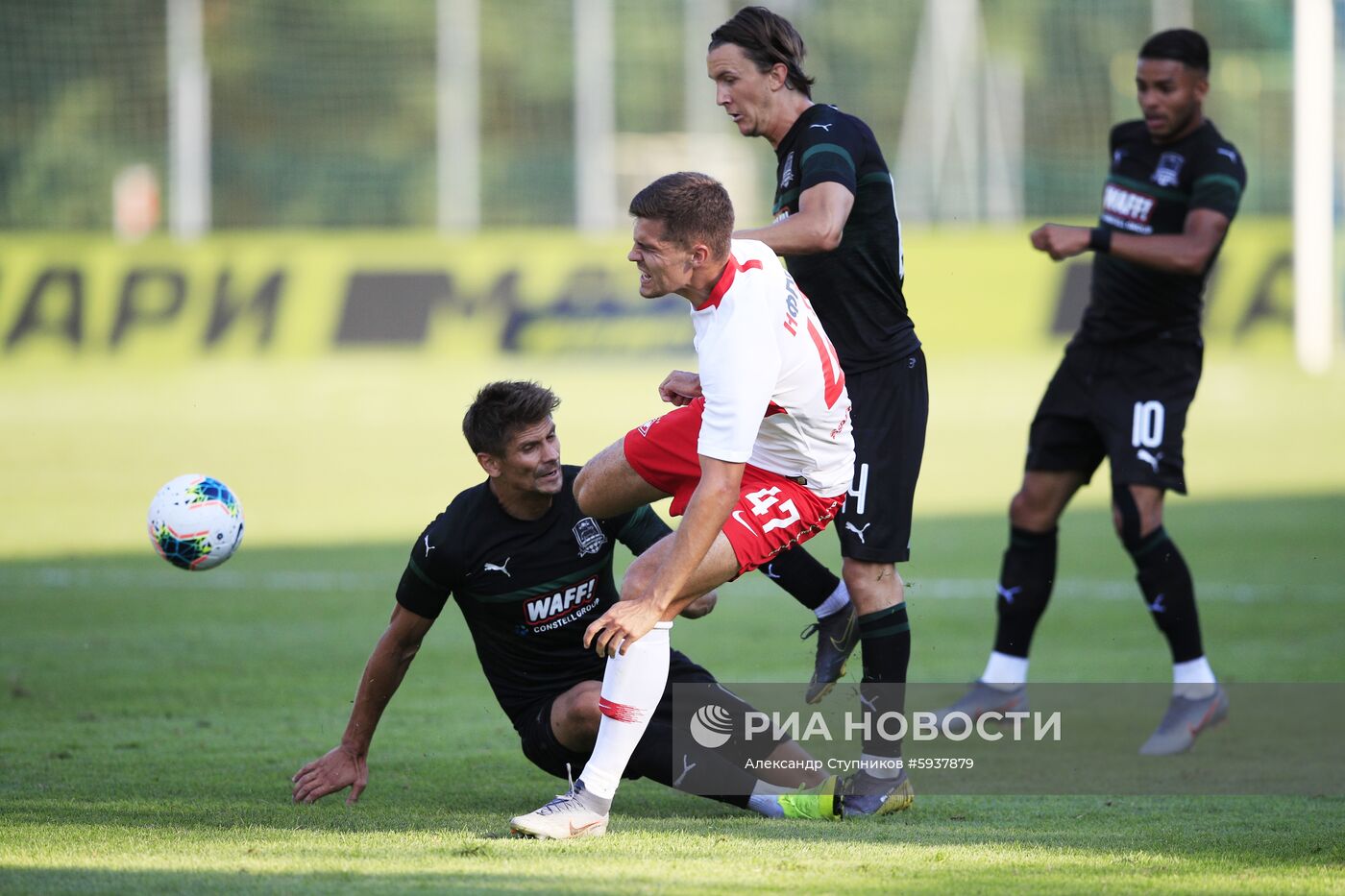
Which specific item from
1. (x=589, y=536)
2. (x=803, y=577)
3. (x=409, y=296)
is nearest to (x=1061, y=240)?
(x=803, y=577)

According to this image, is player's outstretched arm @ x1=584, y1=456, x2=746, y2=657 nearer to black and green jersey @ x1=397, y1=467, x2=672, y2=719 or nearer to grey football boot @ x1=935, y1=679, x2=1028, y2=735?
black and green jersey @ x1=397, y1=467, x2=672, y2=719

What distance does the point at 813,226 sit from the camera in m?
5.36

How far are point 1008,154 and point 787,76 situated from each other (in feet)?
83.6

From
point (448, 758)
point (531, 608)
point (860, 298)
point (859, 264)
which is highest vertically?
point (859, 264)

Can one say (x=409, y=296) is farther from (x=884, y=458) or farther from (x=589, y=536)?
(x=589, y=536)

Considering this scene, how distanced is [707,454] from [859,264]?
4.82ft

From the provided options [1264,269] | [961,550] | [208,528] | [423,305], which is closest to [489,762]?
[208,528]

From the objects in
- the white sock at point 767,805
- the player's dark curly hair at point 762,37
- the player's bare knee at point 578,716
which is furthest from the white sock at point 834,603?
the player's dark curly hair at point 762,37

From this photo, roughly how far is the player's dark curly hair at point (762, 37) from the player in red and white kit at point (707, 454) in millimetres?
935

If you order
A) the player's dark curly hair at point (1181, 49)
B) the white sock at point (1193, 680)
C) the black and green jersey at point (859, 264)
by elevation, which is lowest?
the white sock at point (1193, 680)

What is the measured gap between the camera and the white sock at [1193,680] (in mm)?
6789

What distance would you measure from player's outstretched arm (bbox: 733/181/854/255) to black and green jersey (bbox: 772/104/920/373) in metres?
0.24

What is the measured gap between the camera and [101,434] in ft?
60.3

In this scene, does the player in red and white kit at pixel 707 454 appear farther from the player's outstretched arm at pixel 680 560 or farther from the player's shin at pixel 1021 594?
the player's shin at pixel 1021 594
